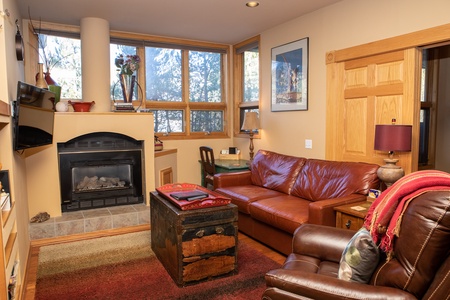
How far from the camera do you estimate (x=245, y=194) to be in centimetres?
371

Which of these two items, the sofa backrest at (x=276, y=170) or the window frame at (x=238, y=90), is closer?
the sofa backrest at (x=276, y=170)

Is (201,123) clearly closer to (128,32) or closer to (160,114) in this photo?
(160,114)

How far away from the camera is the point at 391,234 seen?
1555mm

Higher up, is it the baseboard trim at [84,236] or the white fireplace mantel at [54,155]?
the white fireplace mantel at [54,155]

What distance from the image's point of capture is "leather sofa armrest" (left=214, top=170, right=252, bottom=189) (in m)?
4.10

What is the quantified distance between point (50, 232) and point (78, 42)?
2721 mm

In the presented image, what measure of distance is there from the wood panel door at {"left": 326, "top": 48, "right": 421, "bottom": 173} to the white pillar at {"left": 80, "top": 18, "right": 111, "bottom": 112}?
9.56ft

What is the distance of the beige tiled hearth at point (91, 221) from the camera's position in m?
3.55

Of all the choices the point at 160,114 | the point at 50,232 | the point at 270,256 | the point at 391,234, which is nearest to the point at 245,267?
the point at 270,256

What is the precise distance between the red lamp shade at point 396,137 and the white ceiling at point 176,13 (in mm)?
1740

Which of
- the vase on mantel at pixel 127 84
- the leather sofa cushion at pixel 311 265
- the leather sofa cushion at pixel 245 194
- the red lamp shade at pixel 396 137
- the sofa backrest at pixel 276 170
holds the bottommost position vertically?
the leather sofa cushion at pixel 311 265

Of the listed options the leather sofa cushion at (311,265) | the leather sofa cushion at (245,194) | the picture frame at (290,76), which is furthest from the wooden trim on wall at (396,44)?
the leather sofa cushion at (311,265)

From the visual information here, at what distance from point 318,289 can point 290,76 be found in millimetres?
3524

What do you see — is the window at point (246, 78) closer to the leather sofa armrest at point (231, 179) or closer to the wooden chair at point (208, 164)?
the wooden chair at point (208, 164)
